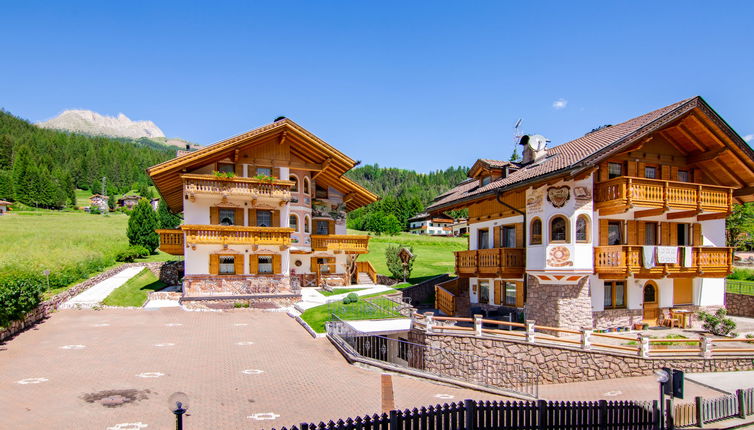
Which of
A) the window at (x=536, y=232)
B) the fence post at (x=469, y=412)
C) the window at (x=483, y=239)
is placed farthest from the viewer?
the window at (x=483, y=239)

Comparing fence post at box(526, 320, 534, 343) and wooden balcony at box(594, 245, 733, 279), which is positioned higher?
wooden balcony at box(594, 245, 733, 279)

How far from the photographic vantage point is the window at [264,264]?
1219 inches

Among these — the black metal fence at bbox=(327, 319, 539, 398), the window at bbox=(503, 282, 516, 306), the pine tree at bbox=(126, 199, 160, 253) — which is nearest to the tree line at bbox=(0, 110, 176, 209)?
the pine tree at bbox=(126, 199, 160, 253)

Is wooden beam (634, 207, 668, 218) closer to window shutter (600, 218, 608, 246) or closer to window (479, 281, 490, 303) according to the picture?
window shutter (600, 218, 608, 246)

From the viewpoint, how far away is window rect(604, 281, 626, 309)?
21734 millimetres

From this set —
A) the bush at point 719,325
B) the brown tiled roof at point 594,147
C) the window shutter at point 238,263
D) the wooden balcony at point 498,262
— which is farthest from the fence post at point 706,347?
the window shutter at point 238,263

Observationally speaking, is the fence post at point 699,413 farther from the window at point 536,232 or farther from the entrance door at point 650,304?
the entrance door at point 650,304

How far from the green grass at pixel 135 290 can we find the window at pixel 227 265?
16.5 ft

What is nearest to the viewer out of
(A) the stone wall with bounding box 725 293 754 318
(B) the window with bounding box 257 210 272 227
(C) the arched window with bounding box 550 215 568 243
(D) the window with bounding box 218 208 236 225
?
(C) the arched window with bounding box 550 215 568 243

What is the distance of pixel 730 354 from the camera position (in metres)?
18.0

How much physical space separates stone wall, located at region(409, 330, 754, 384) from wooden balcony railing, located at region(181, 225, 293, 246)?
1489cm

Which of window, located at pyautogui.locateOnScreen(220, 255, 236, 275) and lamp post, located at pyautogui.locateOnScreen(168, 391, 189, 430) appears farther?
window, located at pyautogui.locateOnScreen(220, 255, 236, 275)

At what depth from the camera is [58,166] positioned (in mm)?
148125

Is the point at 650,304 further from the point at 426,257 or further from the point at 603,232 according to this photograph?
the point at 426,257
